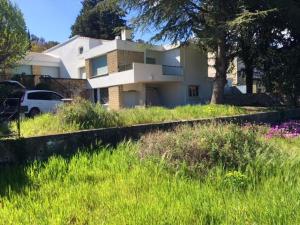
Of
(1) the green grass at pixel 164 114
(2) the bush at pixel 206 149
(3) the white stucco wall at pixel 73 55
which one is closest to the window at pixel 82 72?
(3) the white stucco wall at pixel 73 55

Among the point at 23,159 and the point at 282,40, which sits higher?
the point at 282,40

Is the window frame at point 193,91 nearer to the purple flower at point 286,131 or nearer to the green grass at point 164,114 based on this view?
the green grass at point 164,114

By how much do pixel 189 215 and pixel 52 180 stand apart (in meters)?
2.55

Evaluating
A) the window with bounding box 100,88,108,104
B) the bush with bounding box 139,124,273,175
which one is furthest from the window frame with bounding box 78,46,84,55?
the bush with bounding box 139,124,273,175

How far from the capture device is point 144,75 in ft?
101

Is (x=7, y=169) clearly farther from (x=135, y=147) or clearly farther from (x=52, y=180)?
(x=135, y=147)

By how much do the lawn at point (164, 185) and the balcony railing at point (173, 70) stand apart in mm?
25064

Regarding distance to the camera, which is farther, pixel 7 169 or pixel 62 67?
pixel 62 67

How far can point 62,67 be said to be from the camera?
1734 inches

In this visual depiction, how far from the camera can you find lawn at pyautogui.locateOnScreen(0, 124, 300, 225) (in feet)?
14.6

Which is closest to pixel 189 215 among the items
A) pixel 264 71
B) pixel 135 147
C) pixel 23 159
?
pixel 135 147

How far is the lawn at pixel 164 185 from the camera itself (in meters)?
4.44

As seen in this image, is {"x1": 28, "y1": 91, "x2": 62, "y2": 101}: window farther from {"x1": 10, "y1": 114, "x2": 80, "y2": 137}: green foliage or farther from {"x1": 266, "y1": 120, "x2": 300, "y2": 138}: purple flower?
{"x1": 266, "y1": 120, "x2": 300, "y2": 138}: purple flower

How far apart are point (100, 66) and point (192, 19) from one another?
1452 centimetres
